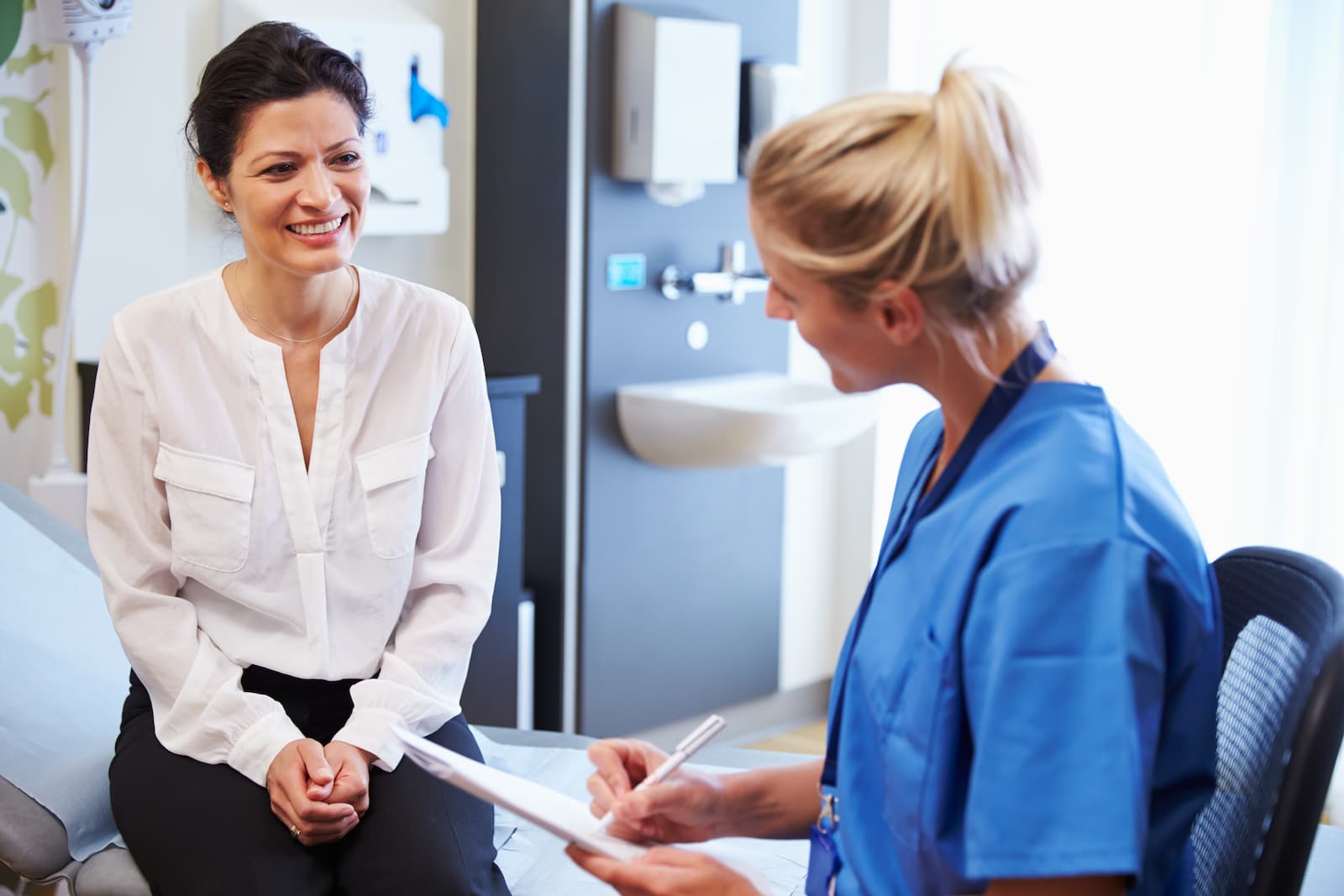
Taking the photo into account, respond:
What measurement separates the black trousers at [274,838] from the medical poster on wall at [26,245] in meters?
1.02

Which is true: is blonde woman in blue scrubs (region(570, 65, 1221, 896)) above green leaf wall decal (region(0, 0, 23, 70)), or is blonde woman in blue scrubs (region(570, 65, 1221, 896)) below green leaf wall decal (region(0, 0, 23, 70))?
below

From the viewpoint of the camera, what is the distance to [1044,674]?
84 centimetres

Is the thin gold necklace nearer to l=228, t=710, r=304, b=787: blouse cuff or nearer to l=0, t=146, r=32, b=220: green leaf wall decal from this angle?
l=228, t=710, r=304, b=787: blouse cuff

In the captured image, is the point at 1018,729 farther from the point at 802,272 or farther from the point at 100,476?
the point at 100,476

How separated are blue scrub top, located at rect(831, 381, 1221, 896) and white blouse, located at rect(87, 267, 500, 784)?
0.71m

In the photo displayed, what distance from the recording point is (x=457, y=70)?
2.96m

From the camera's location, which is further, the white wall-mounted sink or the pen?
the white wall-mounted sink

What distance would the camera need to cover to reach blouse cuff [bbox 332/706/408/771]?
146cm

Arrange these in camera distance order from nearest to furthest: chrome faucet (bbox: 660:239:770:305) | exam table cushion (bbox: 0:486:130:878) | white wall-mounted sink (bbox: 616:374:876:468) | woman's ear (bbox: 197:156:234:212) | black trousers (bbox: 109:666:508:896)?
1. black trousers (bbox: 109:666:508:896)
2. exam table cushion (bbox: 0:486:130:878)
3. woman's ear (bbox: 197:156:234:212)
4. white wall-mounted sink (bbox: 616:374:876:468)
5. chrome faucet (bbox: 660:239:770:305)

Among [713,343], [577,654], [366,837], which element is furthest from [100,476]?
[713,343]

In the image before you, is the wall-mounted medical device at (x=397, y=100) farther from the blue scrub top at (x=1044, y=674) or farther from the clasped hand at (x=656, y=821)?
the blue scrub top at (x=1044, y=674)

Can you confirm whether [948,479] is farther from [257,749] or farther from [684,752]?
[257,749]

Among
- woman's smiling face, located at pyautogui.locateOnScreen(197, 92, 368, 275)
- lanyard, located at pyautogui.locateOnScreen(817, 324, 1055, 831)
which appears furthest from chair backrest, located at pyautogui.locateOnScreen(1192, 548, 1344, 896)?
woman's smiling face, located at pyautogui.locateOnScreen(197, 92, 368, 275)

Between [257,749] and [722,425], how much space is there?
5.02 feet
